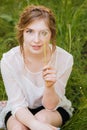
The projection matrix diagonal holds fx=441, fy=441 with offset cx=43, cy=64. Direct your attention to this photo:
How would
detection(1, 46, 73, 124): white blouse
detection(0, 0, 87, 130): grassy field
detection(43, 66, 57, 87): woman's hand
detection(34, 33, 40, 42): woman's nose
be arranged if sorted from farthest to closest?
detection(0, 0, 87, 130): grassy field, detection(1, 46, 73, 124): white blouse, detection(34, 33, 40, 42): woman's nose, detection(43, 66, 57, 87): woman's hand

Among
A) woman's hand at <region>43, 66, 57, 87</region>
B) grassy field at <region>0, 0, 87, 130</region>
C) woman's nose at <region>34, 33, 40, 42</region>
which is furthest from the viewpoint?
grassy field at <region>0, 0, 87, 130</region>

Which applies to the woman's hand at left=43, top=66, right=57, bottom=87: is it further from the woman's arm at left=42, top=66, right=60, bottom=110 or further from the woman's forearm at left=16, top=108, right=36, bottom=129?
the woman's forearm at left=16, top=108, right=36, bottom=129

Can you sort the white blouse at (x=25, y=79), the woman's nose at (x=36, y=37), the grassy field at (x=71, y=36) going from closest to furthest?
1. the woman's nose at (x=36, y=37)
2. the white blouse at (x=25, y=79)
3. the grassy field at (x=71, y=36)

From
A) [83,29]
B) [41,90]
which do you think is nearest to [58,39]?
[83,29]

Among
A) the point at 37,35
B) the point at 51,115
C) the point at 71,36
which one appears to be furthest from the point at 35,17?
the point at 71,36

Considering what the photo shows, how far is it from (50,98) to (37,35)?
1.17ft

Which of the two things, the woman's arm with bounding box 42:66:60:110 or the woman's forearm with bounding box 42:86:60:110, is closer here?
the woman's arm with bounding box 42:66:60:110

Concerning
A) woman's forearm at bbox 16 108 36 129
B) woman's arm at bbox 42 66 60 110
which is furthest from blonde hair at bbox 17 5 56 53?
woman's forearm at bbox 16 108 36 129

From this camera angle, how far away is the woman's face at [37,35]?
2.43 m

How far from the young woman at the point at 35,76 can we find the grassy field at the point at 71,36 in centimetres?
17

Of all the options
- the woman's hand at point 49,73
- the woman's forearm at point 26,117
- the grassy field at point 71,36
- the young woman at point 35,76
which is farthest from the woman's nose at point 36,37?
the grassy field at point 71,36

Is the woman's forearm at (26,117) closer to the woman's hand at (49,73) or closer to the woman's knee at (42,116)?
the woman's knee at (42,116)

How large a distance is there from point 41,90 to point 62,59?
23 centimetres

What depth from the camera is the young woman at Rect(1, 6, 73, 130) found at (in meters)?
2.44
